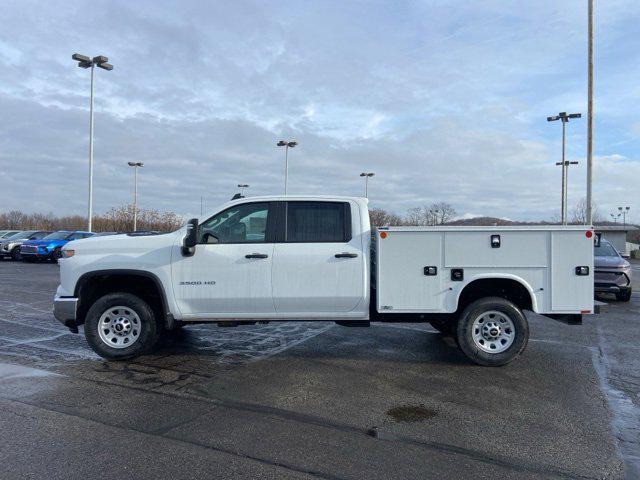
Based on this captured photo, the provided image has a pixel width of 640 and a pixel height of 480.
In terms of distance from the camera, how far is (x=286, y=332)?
879 cm

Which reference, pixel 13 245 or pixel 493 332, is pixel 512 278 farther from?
pixel 13 245

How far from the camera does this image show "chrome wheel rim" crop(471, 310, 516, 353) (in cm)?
655

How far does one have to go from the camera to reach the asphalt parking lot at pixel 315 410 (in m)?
3.88


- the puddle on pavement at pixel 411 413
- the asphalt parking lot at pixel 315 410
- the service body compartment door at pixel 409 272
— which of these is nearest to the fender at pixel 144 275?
the asphalt parking lot at pixel 315 410

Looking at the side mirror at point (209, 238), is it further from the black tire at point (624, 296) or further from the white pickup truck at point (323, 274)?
the black tire at point (624, 296)

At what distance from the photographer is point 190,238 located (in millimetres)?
6363

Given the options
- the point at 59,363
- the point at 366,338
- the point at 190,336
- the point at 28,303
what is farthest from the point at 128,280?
the point at 28,303

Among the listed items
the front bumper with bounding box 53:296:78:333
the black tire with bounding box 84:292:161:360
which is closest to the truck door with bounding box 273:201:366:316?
the black tire with bounding box 84:292:161:360

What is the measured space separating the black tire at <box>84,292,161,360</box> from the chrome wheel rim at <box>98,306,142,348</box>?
31mm

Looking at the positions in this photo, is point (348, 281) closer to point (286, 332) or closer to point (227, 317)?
point (227, 317)

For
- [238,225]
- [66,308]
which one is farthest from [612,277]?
[66,308]

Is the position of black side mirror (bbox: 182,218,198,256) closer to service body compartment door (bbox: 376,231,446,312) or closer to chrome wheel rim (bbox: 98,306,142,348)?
chrome wheel rim (bbox: 98,306,142,348)

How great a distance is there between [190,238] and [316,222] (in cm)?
157

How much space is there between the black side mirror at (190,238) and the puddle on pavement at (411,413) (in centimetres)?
306
